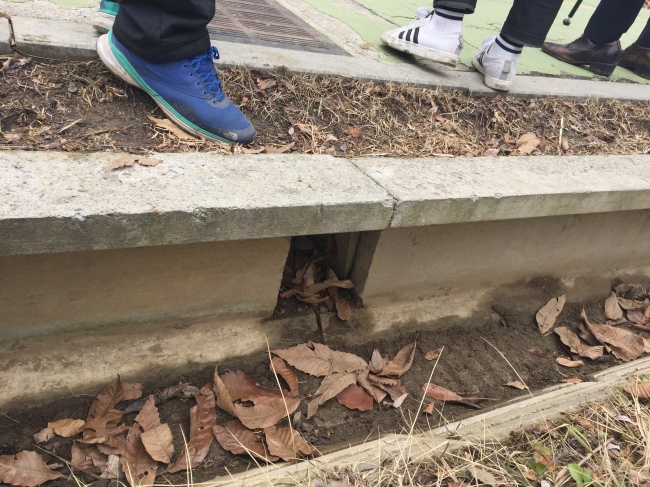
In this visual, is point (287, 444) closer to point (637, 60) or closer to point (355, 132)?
point (355, 132)

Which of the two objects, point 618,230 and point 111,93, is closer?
point 111,93

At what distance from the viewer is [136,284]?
1919 mm

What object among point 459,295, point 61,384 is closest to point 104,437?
point 61,384

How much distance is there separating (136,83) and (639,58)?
3.89m

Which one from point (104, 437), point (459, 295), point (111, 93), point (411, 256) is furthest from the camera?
point (459, 295)

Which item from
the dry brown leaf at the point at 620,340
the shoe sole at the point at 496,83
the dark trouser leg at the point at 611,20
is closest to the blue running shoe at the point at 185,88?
the shoe sole at the point at 496,83

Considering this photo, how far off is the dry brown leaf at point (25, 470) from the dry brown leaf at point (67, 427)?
3.8 inches

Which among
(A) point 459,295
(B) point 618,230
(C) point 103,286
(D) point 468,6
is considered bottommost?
(A) point 459,295

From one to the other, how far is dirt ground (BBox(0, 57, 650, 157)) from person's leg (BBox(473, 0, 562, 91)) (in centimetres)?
A: 13

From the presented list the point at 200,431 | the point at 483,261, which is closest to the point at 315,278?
the point at 483,261

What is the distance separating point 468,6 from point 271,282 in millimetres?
1788

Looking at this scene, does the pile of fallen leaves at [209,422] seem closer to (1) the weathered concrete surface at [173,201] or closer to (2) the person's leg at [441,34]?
(1) the weathered concrete surface at [173,201]

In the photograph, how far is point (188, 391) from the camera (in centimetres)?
198

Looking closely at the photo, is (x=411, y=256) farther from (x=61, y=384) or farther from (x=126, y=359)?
(x=61, y=384)
